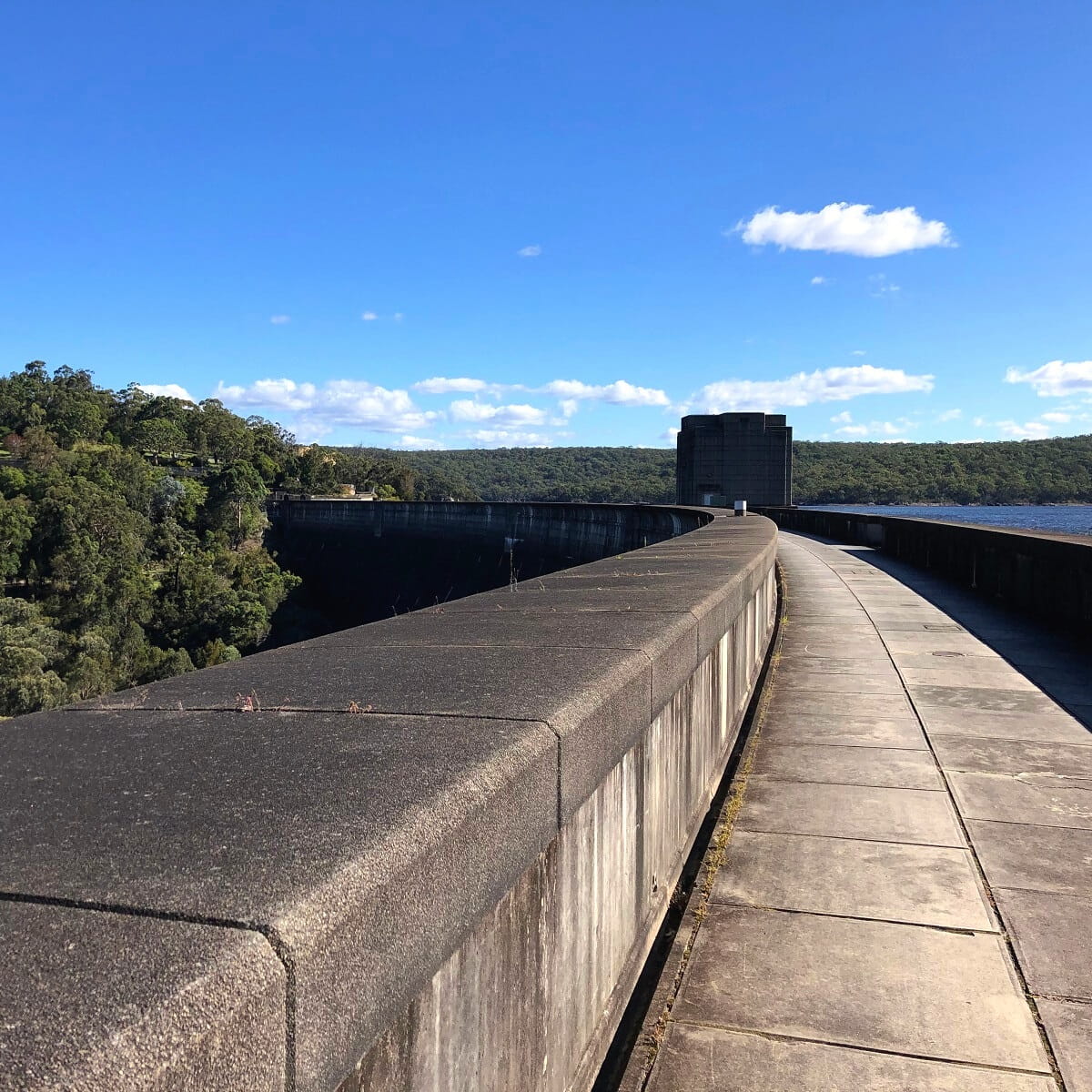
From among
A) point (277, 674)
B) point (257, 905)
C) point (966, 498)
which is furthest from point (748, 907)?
point (966, 498)

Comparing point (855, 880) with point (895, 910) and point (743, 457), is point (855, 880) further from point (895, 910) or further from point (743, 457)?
A: point (743, 457)

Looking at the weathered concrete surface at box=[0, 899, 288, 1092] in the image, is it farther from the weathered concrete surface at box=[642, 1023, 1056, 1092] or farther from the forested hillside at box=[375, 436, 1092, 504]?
the forested hillside at box=[375, 436, 1092, 504]

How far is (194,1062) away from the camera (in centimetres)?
98

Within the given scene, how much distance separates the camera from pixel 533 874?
2084 millimetres

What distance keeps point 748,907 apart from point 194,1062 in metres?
2.86

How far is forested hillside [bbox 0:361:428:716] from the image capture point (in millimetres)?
66188

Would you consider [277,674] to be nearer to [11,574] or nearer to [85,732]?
[85,732]

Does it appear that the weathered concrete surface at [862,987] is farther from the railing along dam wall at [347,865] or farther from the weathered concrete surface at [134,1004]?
the weathered concrete surface at [134,1004]

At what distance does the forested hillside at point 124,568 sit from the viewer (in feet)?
217

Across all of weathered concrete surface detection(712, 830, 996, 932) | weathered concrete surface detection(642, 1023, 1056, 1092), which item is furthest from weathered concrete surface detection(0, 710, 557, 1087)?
weathered concrete surface detection(712, 830, 996, 932)

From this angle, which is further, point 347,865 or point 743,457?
point 743,457

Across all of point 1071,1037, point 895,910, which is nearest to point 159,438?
point 895,910

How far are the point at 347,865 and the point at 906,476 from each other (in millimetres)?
181941

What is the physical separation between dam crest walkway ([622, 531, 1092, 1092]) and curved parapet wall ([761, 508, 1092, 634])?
3476mm
